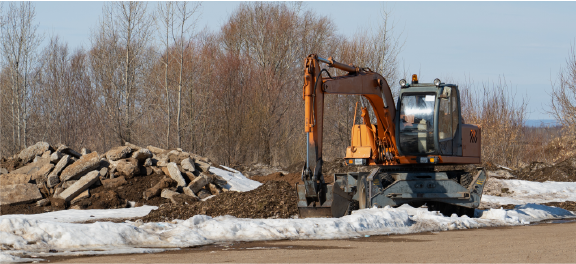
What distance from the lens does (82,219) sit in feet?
45.3

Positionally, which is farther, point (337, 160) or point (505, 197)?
point (337, 160)

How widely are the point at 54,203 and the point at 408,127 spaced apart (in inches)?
401

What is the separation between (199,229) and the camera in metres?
9.81

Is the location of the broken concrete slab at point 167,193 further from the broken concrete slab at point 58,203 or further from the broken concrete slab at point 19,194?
the broken concrete slab at point 19,194

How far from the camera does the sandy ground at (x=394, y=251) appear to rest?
7.44 meters

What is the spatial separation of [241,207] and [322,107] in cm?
354

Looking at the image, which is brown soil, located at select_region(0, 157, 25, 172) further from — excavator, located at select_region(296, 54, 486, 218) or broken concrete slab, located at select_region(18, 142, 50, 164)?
excavator, located at select_region(296, 54, 486, 218)

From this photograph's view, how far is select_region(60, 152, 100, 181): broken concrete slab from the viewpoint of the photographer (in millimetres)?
17141

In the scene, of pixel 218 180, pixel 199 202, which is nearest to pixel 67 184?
pixel 218 180

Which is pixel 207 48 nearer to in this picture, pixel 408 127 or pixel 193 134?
pixel 193 134

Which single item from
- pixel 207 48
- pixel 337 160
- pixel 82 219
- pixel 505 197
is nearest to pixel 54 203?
pixel 82 219

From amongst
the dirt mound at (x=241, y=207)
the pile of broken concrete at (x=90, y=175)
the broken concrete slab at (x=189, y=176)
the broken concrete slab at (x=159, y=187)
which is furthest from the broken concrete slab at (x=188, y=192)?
the dirt mound at (x=241, y=207)

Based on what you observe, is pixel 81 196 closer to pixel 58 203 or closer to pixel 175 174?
pixel 58 203

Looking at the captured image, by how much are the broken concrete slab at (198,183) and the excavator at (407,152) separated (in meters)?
5.55
